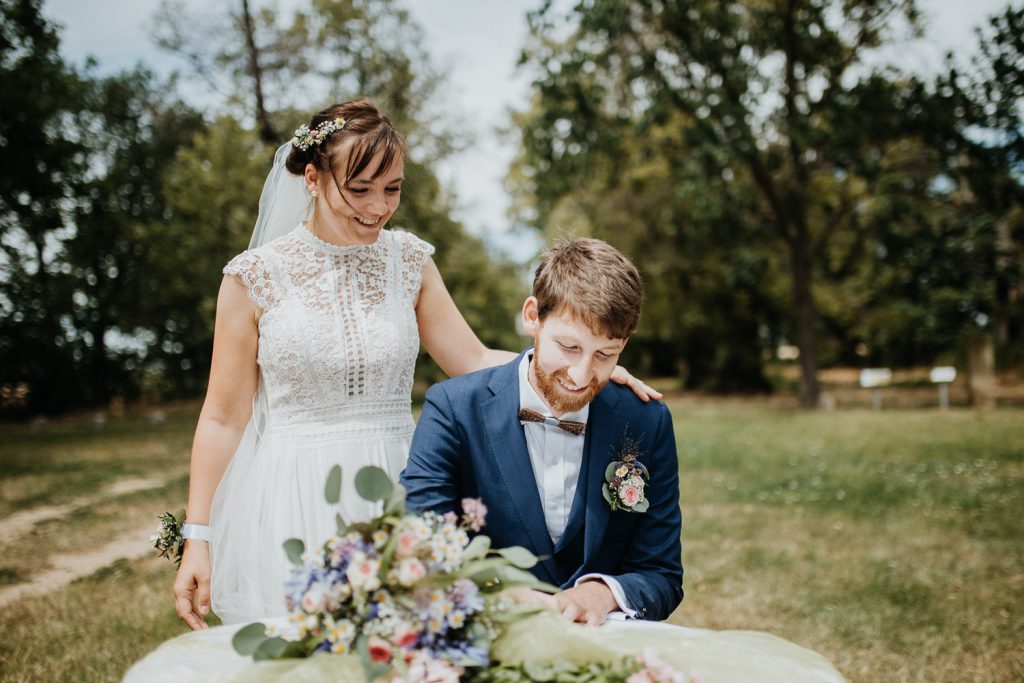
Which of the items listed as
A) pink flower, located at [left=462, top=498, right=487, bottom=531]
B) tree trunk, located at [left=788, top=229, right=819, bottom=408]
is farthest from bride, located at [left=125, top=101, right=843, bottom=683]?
tree trunk, located at [left=788, top=229, right=819, bottom=408]

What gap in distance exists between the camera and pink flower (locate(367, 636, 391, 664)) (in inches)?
58.9

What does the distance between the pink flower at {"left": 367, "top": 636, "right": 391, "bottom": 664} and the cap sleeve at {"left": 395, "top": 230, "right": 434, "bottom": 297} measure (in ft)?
5.13

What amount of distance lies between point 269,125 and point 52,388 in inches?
473

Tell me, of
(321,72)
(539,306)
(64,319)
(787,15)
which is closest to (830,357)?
Answer: (787,15)

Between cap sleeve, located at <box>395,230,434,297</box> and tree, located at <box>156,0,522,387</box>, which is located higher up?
tree, located at <box>156,0,522,387</box>

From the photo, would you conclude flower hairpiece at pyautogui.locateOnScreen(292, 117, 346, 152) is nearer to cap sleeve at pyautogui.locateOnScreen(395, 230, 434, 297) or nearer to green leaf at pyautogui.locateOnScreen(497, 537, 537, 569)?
cap sleeve at pyautogui.locateOnScreen(395, 230, 434, 297)

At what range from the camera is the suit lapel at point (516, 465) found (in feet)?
7.61

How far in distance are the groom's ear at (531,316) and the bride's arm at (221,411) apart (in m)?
0.91

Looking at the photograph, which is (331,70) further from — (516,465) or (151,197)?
(516,465)

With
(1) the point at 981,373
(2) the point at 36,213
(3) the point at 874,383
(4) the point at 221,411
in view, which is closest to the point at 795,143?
(1) the point at 981,373

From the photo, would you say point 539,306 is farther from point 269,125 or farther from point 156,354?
point 156,354

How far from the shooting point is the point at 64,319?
24.5 meters

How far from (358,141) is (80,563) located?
241 inches

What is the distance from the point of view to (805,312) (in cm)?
→ 1981
